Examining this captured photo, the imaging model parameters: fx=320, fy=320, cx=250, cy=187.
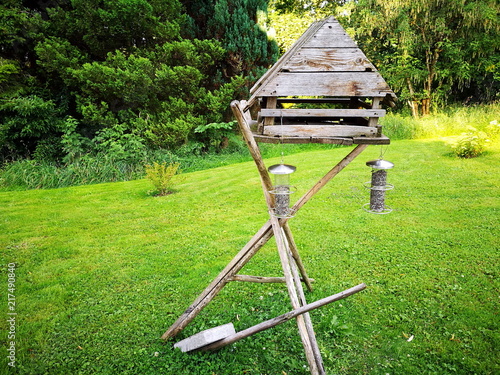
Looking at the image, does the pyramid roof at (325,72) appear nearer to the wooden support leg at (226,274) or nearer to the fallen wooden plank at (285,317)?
the wooden support leg at (226,274)

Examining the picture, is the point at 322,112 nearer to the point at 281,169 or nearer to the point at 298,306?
the point at 281,169

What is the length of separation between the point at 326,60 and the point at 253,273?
321 cm

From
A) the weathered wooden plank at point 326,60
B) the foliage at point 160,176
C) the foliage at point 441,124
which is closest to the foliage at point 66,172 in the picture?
the foliage at point 160,176

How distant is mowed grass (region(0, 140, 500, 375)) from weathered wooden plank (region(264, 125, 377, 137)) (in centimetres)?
223

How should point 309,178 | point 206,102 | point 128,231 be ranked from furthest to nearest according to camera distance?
point 206,102, point 309,178, point 128,231

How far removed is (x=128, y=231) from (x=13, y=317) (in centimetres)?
255

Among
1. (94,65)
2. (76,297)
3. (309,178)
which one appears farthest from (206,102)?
(76,297)

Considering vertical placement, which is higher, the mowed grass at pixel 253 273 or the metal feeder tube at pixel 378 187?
the metal feeder tube at pixel 378 187

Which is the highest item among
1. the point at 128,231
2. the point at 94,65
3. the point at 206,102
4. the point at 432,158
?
the point at 94,65

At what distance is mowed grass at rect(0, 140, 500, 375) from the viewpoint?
131 inches

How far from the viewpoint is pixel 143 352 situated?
11.2ft

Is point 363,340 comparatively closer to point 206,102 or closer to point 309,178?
point 309,178

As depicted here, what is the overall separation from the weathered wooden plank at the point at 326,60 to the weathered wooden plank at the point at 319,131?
459 millimetres

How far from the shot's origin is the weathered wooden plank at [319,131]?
8.93ft
